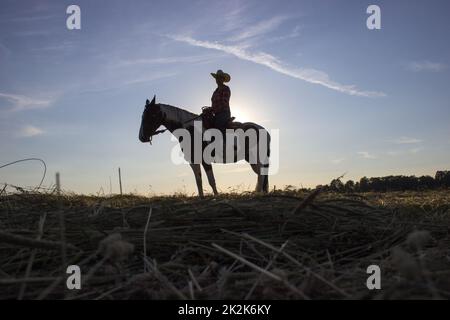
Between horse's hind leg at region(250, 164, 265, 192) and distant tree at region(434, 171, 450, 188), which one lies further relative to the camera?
distant tree at region(434, 171, 450, 188)

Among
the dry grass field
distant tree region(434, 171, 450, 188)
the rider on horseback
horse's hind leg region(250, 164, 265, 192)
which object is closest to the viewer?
the dry grass field

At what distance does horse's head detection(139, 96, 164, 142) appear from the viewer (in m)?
11.1

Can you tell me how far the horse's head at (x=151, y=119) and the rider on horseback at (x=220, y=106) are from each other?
118 cm

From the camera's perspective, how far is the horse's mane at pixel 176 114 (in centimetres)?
1115

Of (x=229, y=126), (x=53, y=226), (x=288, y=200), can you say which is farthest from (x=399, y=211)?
(x=229, y=126)

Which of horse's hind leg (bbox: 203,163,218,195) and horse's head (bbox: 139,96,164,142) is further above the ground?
horse's head (bbox: 139,96,164,142)

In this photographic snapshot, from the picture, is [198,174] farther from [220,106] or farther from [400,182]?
[400,182]

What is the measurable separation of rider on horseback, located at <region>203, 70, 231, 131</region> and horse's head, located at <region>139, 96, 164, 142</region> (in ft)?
3.86

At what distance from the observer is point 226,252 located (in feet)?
6.04

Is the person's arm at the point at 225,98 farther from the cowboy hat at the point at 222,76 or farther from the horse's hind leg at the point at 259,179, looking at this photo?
the horse's hind leg at the point at 259,179

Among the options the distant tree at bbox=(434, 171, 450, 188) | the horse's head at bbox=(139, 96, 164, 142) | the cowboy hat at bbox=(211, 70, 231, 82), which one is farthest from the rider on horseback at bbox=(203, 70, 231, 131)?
the distant tree at bbox=(434, 171, 450, 188)

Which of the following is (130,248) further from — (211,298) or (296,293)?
A: (296,293)

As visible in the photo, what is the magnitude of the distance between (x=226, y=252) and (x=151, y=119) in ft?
31.4

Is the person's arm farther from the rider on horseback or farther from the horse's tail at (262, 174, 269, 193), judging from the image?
the horse's tail at (262, 174, 269, 193)
